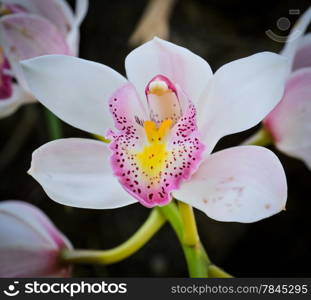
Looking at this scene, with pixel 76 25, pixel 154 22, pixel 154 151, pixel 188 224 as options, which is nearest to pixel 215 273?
pixel 188 224

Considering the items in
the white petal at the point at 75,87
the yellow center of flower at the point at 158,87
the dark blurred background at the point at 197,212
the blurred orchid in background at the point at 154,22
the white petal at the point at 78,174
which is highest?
the yellow center of flower at the point at 158,87

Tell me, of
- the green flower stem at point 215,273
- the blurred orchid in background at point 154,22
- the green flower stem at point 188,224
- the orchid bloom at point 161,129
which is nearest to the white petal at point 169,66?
the orchid bloom at point 161,129

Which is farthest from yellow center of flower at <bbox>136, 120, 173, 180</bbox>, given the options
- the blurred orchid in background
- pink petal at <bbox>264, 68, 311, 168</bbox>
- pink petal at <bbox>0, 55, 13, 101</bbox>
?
the blurred orchid in background

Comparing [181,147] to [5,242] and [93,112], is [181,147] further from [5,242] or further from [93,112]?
[5,242]

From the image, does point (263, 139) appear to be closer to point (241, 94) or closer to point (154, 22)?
point (241, 94)

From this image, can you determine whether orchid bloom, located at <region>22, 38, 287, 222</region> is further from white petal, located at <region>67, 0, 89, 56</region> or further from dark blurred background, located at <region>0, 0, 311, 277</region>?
dark blurred background, located at <region>0, 0, 311, 277</region>

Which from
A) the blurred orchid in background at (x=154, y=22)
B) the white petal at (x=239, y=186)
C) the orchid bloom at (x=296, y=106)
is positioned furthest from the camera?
the blurred orchid in background at (x=154, y=22)

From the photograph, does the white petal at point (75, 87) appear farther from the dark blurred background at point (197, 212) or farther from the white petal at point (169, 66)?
the dark blurred background at point (197, 212)
